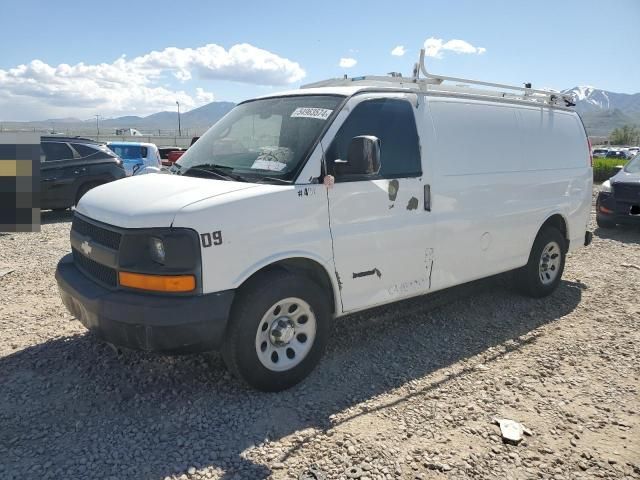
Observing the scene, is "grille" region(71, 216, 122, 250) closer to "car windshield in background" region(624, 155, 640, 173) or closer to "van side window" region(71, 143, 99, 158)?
"van side window" region(71, 143, 99, 158)

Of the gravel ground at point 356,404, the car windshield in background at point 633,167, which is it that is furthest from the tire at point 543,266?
the car windshield in background at point 633,167

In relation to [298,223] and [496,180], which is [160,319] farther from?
[496,180]

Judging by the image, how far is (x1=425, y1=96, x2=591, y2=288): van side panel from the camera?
4.59 metres

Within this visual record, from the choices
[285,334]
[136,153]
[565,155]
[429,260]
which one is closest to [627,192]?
[565,155]

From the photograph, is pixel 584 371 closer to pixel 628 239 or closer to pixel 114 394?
pixel 114 394

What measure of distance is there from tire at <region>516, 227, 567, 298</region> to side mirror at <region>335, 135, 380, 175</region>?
2936mm

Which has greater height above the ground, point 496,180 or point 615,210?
point 496,180

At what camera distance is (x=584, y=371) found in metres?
4.20

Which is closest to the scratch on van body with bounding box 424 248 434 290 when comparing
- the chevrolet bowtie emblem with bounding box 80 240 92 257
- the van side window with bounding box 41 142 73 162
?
the chevrolet bowtie emblem with bounding box 80 240 92 257

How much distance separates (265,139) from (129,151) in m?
12.8

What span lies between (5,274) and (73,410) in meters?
3.98

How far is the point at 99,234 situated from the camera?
3.61 meters

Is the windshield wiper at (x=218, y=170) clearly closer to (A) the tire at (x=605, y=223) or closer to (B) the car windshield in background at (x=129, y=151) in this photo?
(A) the tire at (x=605, y=223)

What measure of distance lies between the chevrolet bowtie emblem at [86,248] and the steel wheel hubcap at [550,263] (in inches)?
184
